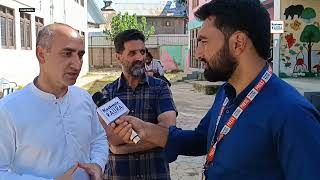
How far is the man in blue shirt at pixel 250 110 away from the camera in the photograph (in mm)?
1646

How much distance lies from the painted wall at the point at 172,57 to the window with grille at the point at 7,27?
20.8 meters

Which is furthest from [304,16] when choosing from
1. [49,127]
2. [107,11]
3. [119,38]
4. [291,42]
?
[107,11]

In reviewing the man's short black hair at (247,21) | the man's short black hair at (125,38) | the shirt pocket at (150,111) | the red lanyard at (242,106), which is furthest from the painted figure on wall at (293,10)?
the red lanyard at (242,106)

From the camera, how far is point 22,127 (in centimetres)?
243

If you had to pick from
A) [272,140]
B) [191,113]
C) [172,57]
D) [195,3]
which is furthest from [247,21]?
[172,57]

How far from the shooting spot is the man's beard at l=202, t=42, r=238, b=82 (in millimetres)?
1957

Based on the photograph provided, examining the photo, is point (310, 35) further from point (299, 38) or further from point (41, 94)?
point (41, 94)

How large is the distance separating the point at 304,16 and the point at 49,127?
52.1ft

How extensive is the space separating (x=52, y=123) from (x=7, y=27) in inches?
529

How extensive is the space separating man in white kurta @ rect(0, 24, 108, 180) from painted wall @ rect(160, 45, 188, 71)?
33099 mm

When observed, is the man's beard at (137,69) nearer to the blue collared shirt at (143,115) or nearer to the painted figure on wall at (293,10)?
the blue collared shirt at (143,115)

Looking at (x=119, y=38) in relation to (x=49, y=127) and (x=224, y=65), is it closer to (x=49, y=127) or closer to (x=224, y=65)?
(x=49, y=127)

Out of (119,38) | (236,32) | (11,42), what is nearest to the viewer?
(236,32)

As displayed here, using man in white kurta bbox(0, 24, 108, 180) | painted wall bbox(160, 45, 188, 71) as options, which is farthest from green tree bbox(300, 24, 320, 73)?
painted wall bbox(160, 45, 188, 71)
